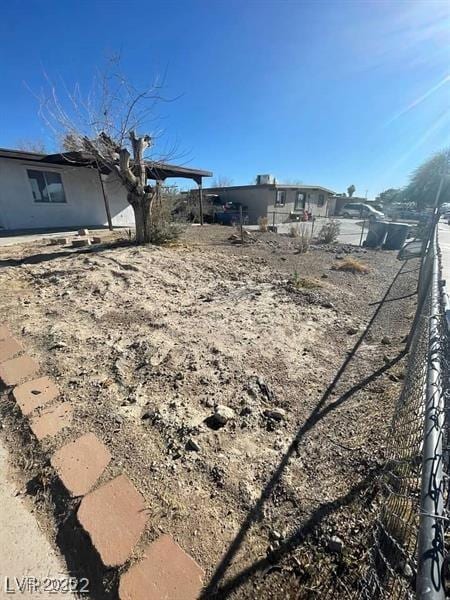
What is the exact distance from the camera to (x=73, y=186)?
11.2m

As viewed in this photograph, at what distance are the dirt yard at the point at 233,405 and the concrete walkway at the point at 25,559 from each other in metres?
0.07

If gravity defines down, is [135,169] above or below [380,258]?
above

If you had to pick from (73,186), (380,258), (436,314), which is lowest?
(380,258)

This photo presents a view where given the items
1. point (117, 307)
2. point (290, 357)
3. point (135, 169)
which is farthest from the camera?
point (135, 169)

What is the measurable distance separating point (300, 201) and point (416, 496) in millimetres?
24171

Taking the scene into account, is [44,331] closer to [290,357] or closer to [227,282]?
[290,357]

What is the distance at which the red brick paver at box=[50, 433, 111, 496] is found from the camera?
1318 mm

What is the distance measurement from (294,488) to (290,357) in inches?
52.1

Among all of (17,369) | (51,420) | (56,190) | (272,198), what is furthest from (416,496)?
(272,198)

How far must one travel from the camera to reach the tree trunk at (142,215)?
6477mm

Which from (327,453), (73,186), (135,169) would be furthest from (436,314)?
(73,186)

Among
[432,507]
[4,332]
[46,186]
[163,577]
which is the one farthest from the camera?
[46,186]

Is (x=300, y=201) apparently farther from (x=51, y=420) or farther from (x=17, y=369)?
(x=51, y=420)

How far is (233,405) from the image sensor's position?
1930mm
